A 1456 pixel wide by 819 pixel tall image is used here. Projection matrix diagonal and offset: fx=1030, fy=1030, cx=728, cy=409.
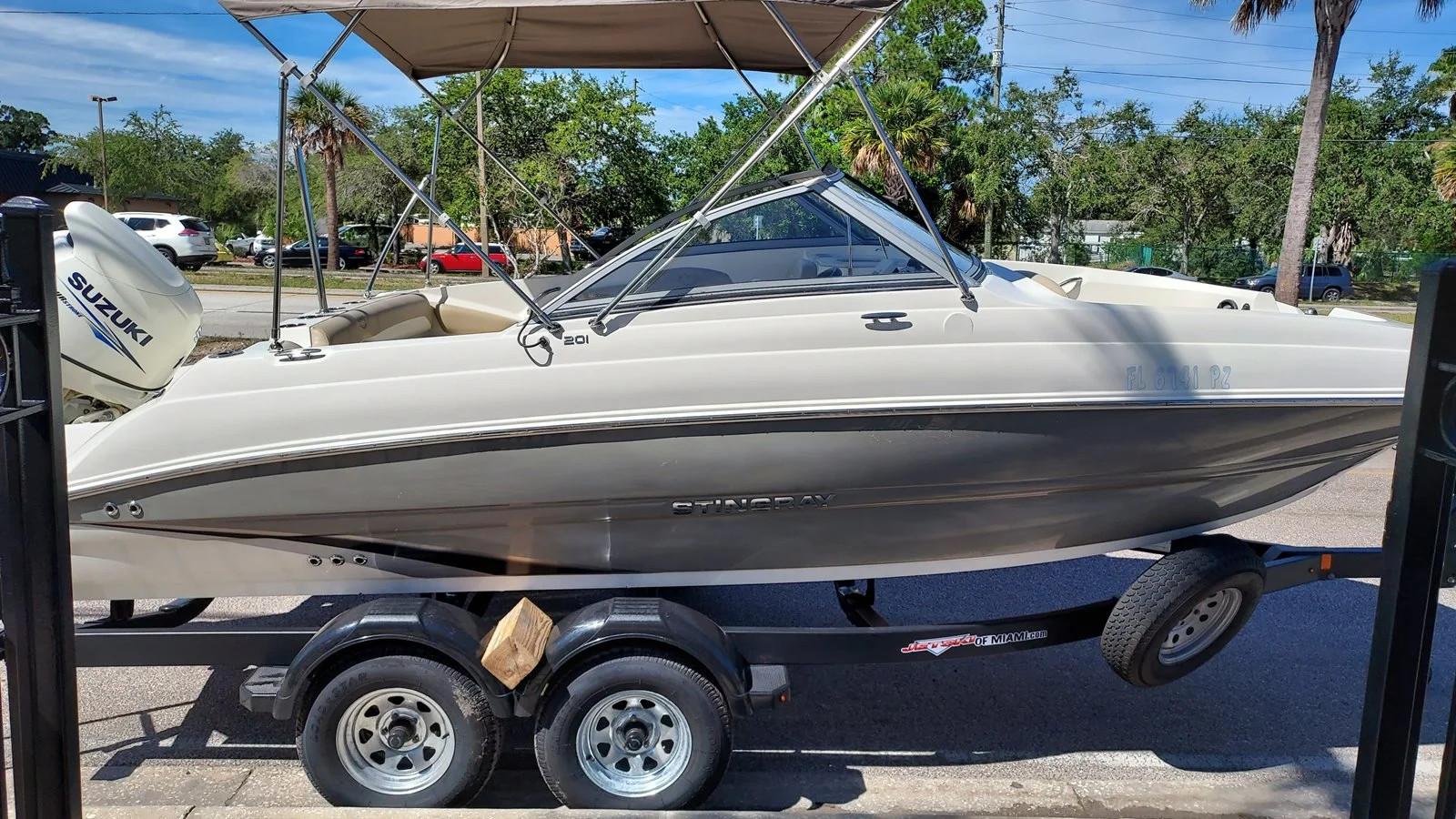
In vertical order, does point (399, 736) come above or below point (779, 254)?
below

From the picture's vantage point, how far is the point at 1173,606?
3.52 m

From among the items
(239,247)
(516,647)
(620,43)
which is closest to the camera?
(516,647)

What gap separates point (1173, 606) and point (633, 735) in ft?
6.16

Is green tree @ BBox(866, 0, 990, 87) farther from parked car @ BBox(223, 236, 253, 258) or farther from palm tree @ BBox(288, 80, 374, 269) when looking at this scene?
parked car @ BBox(223, 236, 253, 258)

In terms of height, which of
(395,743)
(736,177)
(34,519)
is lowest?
(395,743)

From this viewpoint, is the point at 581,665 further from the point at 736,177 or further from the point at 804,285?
the point at 736,177

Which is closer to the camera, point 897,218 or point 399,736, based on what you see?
point 399,736

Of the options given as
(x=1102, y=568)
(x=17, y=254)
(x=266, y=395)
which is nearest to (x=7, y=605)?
(x=17, y=254)

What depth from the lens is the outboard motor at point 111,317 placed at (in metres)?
3.70

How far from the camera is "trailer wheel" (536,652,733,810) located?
3.28m

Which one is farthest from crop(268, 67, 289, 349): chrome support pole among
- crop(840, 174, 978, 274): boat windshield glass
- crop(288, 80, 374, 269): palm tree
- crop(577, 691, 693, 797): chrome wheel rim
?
crop(288, 80, 374, 269): palm tree

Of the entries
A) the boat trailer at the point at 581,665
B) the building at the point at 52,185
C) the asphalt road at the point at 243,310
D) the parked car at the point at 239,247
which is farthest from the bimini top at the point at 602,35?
the building at the point at 52,185

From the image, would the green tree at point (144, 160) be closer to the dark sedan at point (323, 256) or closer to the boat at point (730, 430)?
the dark sedan at point (323, 256)

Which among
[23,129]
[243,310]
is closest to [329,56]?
[243,310]
